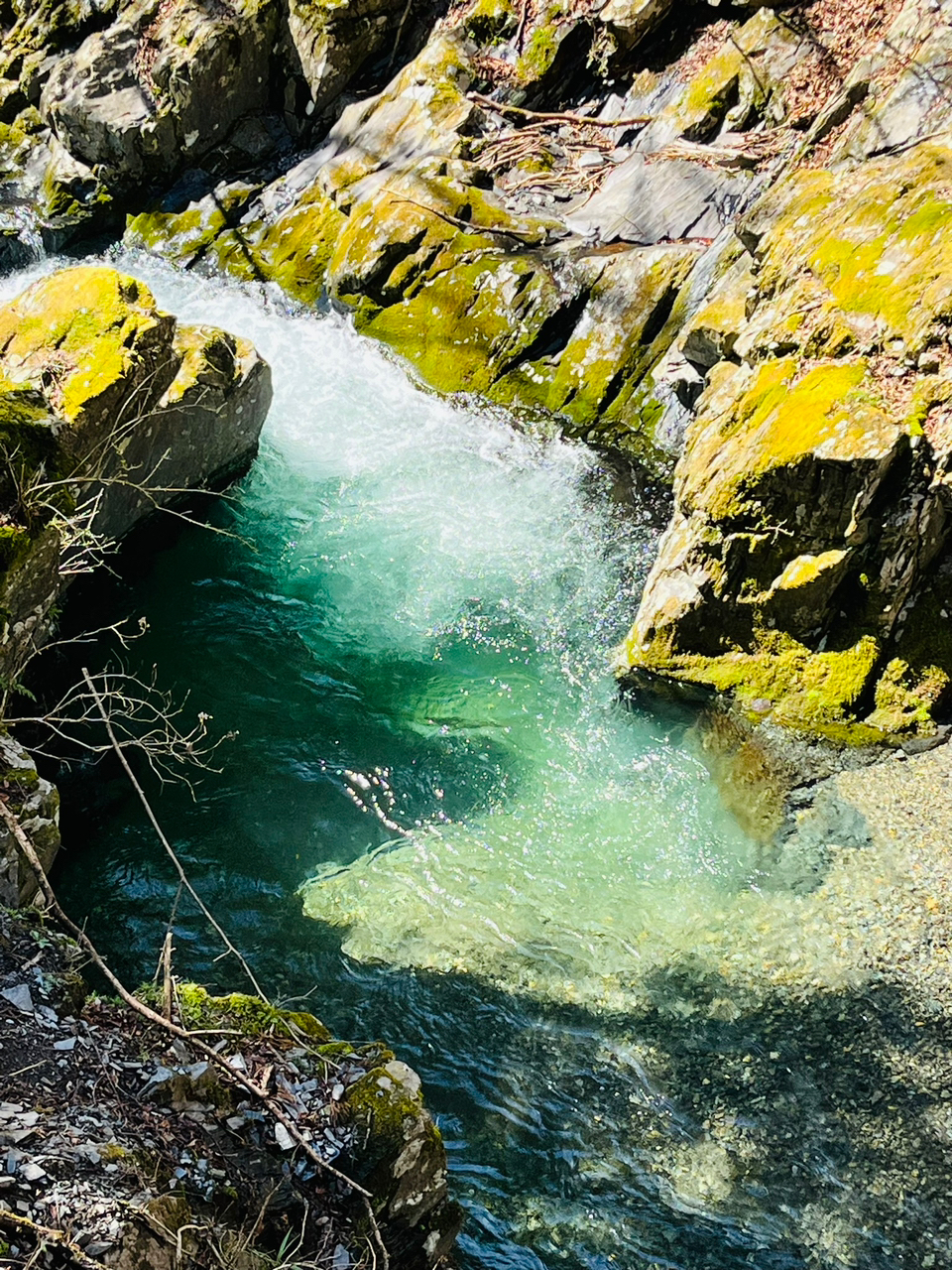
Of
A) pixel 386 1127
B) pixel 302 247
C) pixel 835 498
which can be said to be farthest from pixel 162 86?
pixel 386 1127

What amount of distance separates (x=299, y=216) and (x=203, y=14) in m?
4.40

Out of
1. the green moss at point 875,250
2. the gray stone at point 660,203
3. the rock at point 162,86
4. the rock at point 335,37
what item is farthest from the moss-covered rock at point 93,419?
the rock at point 162,86

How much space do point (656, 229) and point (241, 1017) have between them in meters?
9.98

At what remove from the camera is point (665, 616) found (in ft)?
22.9

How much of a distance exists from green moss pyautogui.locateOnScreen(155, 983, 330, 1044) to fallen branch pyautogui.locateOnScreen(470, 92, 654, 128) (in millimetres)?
11877

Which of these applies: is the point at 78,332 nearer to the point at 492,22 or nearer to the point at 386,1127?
the point at 386,1127

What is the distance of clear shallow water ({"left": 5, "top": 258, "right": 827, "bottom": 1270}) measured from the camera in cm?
432

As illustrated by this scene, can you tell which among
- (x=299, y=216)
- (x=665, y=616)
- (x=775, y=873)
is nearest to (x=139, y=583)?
(x=665, y=616)

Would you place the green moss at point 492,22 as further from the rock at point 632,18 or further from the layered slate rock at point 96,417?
the layered slate rock at point 96,417

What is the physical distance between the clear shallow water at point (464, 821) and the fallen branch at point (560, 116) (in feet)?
17.4

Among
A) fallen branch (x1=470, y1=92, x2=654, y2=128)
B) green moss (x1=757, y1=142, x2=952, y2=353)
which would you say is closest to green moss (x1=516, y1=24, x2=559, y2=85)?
fallen branch (x1=470, y1=92, x2=654, y2=128)

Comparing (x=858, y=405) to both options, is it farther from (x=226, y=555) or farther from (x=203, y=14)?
(x=203, y=14)

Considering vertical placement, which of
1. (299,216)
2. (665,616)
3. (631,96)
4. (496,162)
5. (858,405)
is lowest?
(665,616)

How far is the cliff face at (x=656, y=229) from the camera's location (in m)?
6.44
